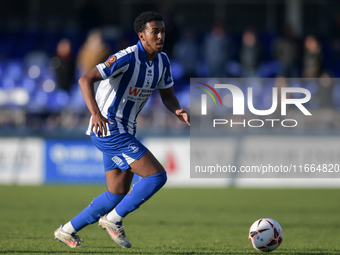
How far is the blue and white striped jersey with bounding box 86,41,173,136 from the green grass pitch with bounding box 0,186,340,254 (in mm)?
1326

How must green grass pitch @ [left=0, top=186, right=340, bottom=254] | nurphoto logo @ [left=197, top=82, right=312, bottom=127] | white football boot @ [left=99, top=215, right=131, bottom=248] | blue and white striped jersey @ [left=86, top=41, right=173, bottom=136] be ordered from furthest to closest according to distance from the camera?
nurphoto logo @ [left=197, top=82, right=312, bottom=127] < green grass pitch @ [left=0, top=186, right=340, bottom=254] < white football boot @ [left=99, top=215, right=131, bottom=248] < blue and white striped jersey @ [left=86, top=41, right=173, bottom=136]

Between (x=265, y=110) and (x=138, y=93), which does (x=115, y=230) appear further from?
(x=265, y=110)

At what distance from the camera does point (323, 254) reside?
5.16 m

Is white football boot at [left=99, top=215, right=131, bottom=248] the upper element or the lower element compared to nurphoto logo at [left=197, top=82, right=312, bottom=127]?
lower

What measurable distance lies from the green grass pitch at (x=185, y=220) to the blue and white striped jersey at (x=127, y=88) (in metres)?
1.33

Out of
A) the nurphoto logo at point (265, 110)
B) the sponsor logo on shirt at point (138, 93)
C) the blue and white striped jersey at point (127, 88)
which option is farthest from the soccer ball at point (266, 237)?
the nurphoto logo at point (265, 110)

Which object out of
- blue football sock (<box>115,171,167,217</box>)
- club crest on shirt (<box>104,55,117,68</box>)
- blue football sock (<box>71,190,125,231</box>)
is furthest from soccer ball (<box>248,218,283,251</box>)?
club crest on shirt (<box>104,55,117,68</box>)

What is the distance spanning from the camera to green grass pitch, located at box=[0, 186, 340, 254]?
18.1ft

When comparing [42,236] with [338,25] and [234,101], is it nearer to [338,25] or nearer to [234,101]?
[234,101]

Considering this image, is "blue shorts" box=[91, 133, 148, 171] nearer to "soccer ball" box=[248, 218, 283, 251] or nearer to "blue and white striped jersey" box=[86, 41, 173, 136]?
"blue and white striped jersey" box=[86, 41, 173, 136]

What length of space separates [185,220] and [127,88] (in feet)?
11.8

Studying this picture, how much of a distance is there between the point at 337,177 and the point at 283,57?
398 cm

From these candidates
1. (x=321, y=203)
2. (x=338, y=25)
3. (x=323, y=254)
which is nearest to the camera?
(x=323, y=254)

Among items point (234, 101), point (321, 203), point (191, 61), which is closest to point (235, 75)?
point (191, 61)
